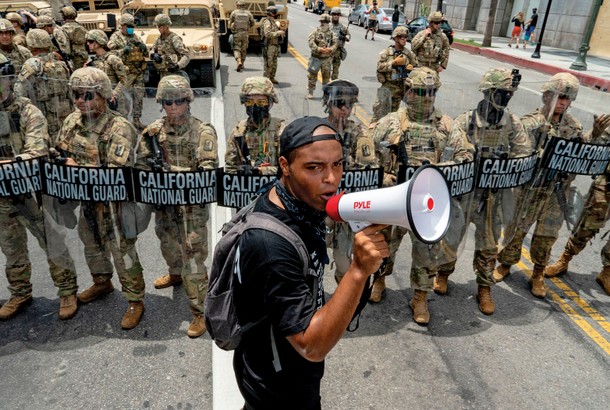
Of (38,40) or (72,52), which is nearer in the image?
(38,40)

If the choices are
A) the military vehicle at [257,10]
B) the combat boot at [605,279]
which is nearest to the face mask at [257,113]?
the combat boot at [605,279]

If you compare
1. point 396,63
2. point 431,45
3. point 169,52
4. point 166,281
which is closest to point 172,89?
point 166,281

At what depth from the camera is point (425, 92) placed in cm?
432

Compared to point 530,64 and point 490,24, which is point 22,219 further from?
point 490,24

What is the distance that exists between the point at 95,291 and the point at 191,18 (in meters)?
10.3

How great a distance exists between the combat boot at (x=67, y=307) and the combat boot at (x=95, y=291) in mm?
126

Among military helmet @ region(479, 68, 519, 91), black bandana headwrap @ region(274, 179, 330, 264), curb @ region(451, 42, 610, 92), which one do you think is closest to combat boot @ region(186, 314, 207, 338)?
black bandana headwrap @ region(274, 179, 330, 264)

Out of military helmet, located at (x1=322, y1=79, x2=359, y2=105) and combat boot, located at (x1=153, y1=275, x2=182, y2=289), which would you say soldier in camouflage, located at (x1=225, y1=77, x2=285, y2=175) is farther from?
combat boot, located at (x1=153, y1=275, x2=182, y2=289)

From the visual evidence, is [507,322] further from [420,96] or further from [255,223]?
[255,223]

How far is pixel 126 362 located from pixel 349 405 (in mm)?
1854

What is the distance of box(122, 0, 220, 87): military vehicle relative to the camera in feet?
38.2

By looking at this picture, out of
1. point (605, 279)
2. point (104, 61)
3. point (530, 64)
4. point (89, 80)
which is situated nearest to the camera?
point (89, 80)

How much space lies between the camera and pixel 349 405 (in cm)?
352

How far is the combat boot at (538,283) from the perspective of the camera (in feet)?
16.3
